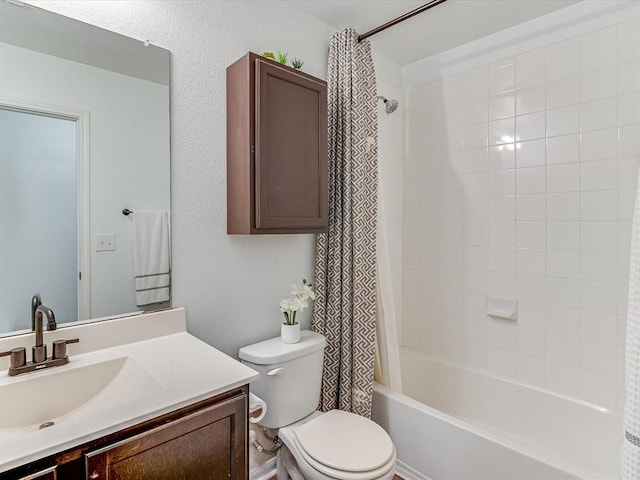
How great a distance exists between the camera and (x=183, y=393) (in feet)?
3.13

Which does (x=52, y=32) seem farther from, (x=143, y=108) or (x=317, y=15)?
(x=317, y=15)

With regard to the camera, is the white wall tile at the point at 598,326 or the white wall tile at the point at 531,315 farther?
the white wall tile at the point at 531,315

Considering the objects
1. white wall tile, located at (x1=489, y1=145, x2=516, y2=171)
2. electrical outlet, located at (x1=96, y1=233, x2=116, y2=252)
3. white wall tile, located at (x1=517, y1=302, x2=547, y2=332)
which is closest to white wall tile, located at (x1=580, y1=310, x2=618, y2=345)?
white wall tile, located at (x1=517, y1=302, x2=547, y2=332)

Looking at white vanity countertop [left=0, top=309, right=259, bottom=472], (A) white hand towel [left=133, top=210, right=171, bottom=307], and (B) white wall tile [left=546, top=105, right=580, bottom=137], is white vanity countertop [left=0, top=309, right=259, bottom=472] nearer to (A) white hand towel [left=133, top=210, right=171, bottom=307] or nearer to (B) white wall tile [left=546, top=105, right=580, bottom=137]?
(A) white hand towel [left=133, top=210, right=171, bottom=307]

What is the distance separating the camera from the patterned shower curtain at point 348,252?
189 cm

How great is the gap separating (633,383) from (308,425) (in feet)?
3.83

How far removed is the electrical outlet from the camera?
4.24ft

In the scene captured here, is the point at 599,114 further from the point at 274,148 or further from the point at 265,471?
the point at 265,471

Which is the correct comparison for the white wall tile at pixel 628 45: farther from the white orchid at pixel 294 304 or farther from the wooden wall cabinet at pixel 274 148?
the white orchid at pixel 294 304

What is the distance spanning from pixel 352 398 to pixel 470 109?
1.91 m

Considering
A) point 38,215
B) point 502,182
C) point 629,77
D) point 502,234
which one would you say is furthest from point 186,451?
point 629,77

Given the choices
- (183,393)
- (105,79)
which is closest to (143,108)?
(105,79)

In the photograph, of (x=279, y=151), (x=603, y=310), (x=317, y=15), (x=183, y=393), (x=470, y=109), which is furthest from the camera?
(x=470, y=109)

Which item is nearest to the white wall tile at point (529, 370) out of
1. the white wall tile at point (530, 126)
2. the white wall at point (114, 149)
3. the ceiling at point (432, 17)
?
the white wall tile at point (530, 126)
